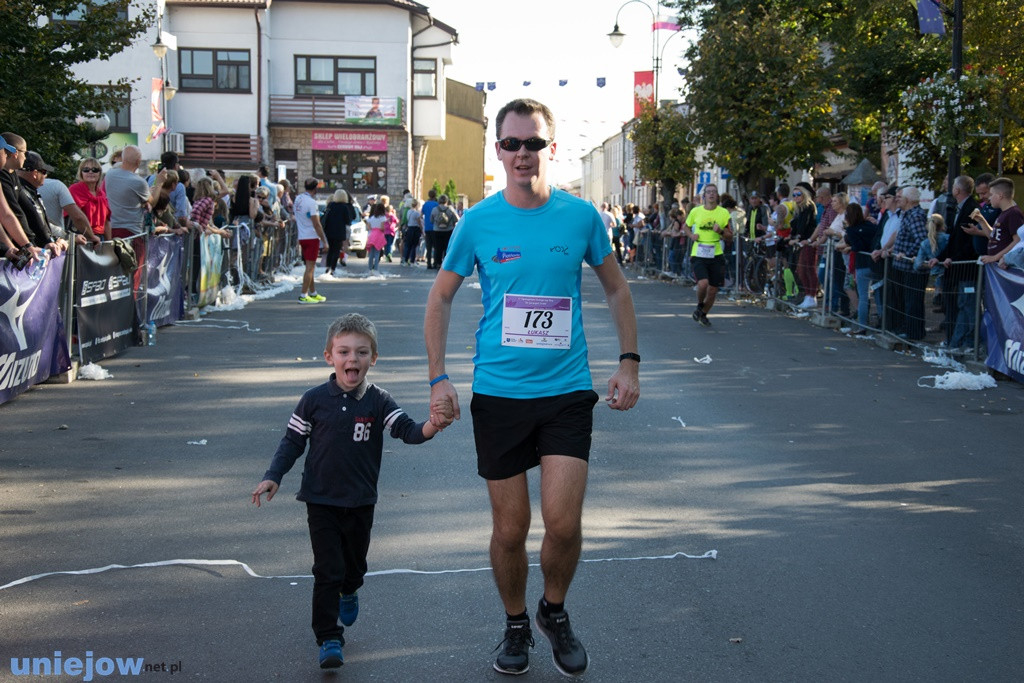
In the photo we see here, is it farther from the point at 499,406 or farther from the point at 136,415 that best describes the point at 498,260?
the point at 136,415

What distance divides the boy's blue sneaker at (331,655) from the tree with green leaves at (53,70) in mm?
14663

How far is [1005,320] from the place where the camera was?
11.7 m

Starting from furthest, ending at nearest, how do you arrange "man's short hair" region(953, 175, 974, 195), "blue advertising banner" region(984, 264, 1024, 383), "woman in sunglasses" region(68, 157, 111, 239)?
1. "man's short hair" region(953, 175, 974, 195)
2. "woman in sunglasses" region(68, 157, 111, 239)
3. "blue advertising banner" region(984, 264, 1024, 383)

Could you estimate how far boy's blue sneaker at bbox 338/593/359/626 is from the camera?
14.9 ft

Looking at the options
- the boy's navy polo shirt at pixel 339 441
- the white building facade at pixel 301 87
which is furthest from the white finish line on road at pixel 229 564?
the white building facade at pixel 301 87

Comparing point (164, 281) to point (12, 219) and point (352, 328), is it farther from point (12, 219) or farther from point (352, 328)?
point (352, 328)

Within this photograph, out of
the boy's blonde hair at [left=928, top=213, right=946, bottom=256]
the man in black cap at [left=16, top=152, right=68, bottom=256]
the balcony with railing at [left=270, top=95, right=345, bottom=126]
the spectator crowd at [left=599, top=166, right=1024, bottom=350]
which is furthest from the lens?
the balcony with railing at [left=270, top=95, right=345, bottom=126]

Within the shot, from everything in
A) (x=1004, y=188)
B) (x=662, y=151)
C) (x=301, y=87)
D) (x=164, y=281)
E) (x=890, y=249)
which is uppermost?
(x=301, y=87)

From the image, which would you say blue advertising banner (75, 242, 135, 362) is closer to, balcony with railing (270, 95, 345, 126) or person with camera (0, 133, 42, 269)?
person with camera (0, 133, 42, 269)

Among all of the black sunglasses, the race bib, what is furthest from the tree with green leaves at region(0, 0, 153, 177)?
the race bib

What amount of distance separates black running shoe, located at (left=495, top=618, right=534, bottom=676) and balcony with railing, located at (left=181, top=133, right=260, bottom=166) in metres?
46.9

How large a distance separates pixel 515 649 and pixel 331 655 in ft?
2.11

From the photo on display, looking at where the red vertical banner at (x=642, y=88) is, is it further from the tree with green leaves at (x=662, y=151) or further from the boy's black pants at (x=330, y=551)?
the boy's black pants at (x=330, y=551)

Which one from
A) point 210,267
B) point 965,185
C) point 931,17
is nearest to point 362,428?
point 965,185
